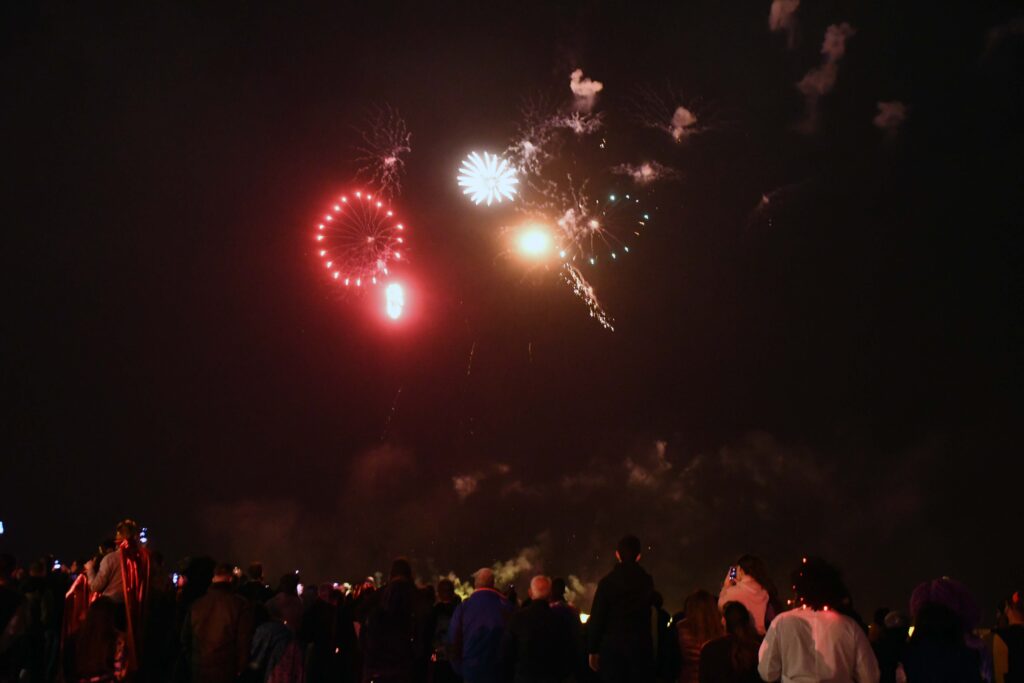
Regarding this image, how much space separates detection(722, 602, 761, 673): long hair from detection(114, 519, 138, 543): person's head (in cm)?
621

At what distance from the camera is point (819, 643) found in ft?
17.8

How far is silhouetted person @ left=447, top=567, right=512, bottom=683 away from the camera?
9117mm

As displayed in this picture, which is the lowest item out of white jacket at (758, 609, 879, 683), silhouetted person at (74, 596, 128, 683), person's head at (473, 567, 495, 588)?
white jacket at (758, 609, 879, 683)

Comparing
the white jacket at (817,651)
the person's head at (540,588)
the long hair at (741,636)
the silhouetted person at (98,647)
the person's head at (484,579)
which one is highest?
the person's head at (484,579)

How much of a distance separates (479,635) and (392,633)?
0.96 meters

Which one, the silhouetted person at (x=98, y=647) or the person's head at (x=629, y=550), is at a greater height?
the person's head at (x=629, y=550)

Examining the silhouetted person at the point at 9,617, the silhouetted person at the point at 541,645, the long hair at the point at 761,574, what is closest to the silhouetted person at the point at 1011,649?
the long hair at the point at 761,574

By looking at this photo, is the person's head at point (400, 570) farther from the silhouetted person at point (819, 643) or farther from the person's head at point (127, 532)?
the silhouetted person at point (819, 643)

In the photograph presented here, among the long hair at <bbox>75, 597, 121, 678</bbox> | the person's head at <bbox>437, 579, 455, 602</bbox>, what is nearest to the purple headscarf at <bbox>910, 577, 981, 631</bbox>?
the person's head at <bbox>437, 579, 455, 602</bbox>

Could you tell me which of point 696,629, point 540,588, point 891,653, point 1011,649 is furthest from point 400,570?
point 1011,649

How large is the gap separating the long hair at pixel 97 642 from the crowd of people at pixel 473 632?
0.5 inches

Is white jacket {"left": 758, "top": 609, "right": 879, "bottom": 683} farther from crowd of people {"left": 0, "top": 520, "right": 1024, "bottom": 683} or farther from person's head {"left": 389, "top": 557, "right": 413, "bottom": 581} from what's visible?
person's head {"left": 389, "top": 557, "right": 413, "bottom": 581}

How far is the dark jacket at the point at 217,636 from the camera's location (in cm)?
818

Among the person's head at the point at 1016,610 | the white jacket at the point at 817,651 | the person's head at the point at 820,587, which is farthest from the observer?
the person's head at the point at 1016,610
